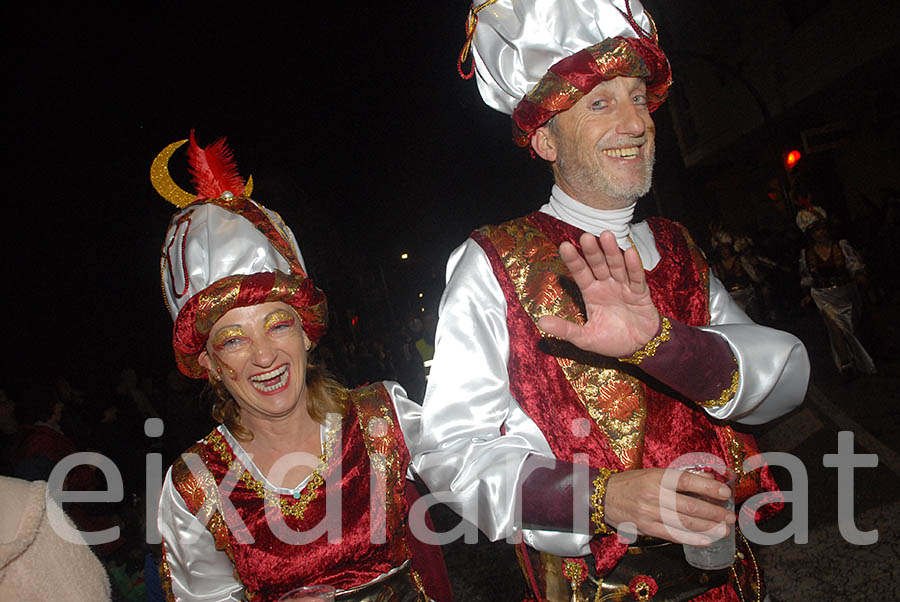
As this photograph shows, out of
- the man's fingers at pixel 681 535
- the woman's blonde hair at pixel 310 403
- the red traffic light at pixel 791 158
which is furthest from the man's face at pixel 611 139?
the red traffic light at pixel 791 158

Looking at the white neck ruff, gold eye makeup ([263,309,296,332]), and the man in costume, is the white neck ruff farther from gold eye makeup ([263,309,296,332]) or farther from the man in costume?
gold eye makeup ([263,309,296,332])

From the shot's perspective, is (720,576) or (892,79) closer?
(720,576)

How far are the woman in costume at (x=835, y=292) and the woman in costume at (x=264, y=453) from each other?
6856 mm

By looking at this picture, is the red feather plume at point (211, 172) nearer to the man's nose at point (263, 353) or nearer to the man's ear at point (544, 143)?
the man's nose at point (263, 353)

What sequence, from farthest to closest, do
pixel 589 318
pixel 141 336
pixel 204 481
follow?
1. pixel 141 336
2. pixel 204 481
3. pixel 589 318

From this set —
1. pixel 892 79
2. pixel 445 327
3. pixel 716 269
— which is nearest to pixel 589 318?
pixel 445 327

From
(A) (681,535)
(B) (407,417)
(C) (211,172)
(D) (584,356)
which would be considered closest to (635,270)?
(D) (584,356)

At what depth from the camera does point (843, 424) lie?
5.89 metres

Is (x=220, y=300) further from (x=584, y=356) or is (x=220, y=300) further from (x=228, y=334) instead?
(x=584, y=356)

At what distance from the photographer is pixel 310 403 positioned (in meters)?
2.66

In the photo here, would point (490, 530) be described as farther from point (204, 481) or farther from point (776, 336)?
point (204, 481)

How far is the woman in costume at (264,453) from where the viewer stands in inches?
95.2

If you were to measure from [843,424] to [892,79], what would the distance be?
10571 mm

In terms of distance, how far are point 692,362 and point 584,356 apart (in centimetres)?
32
